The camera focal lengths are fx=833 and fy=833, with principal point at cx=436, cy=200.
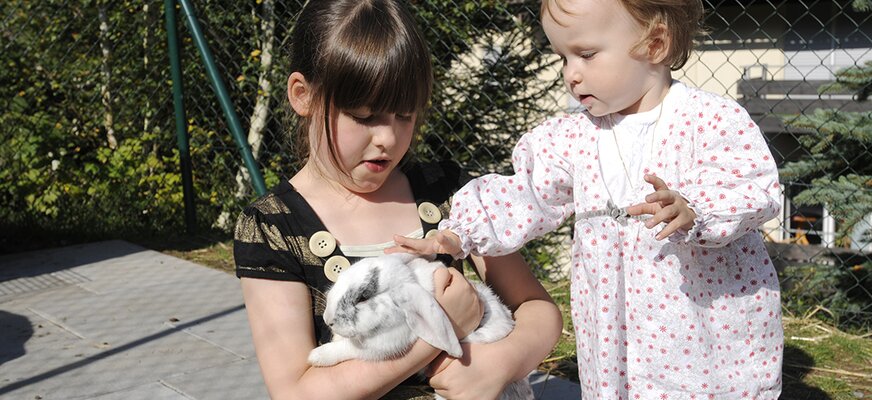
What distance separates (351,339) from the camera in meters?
1.73

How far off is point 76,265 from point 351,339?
371 centimetres

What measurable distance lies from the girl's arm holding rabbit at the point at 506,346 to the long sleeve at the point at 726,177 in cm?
45

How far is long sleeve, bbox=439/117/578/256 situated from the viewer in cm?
186

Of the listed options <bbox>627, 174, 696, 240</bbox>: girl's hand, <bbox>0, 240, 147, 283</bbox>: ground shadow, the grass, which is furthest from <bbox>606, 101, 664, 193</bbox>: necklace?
<bbox>0, 240, 147, 283</bbox>: ground shadow

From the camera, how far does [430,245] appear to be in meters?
1.74

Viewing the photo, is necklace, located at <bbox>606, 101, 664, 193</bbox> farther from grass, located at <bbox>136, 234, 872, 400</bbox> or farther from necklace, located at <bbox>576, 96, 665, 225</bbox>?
grass, located at <bbox>136, 234, 872, 400</bbox>

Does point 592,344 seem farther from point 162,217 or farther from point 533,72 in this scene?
point 162,217

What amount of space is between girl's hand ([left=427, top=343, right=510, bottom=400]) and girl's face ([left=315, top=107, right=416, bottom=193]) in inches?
18.0

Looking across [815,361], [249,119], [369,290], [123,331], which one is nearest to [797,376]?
[815,361]

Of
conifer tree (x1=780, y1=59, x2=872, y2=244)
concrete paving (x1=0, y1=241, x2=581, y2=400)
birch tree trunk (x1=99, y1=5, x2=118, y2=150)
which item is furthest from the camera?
birch tree trunk (x1=99, y1=5, x2=118, y2=150)

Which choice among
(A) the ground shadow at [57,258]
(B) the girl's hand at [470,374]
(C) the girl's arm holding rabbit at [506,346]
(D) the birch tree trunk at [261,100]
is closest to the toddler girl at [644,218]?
(C) the girl's arm holding rabbit at [506,346]

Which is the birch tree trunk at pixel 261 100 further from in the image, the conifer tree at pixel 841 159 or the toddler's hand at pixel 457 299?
the toddler's hand at pixel 457 299

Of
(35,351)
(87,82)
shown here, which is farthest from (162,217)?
(35,351)

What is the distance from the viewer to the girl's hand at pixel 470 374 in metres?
1.74
